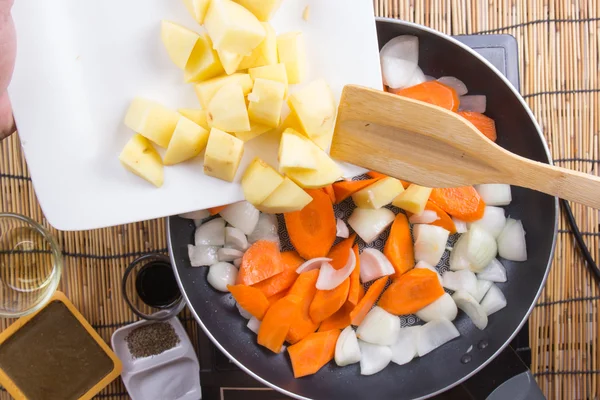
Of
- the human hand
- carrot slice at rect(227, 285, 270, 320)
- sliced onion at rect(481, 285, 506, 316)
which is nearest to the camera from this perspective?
the human hand

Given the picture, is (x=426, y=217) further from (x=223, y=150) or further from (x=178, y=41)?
(x=178, y=41)

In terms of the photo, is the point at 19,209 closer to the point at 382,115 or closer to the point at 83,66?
the point at 83,66

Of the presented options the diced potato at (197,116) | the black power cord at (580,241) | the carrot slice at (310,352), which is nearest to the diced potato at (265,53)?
the diced potato at (197,116)

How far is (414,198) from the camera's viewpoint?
1249 millimetres

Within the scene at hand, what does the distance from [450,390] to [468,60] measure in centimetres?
80

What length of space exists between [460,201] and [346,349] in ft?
1.49

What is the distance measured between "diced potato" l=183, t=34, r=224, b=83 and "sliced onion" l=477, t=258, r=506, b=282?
0.81 m

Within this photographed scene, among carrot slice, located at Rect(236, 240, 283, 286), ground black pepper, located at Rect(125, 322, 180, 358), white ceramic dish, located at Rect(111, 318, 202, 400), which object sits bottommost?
white ceramic dish, located at Rect(111, 318, 202, 400)

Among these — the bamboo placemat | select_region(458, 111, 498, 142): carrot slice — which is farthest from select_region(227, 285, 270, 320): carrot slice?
select_region(458, 111, 498, 142): carrot slice

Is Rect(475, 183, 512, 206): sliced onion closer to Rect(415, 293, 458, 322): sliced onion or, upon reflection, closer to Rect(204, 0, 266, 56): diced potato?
Rect(415, 293, 458, 322): sliced onion

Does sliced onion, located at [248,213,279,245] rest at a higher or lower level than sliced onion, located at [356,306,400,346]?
higher

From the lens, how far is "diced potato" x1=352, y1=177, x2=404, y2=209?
4.08 ft

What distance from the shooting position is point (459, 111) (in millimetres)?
1362

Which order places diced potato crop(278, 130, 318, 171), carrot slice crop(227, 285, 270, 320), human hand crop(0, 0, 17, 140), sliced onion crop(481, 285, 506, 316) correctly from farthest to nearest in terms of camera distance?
sliced onion crop(481, 285, 506, 316) < carrot slice crop(227, 285, 270, 320) < diced potato crop(278, 130, 318, 171) < human hand crop(0, 0, 17, 140)
